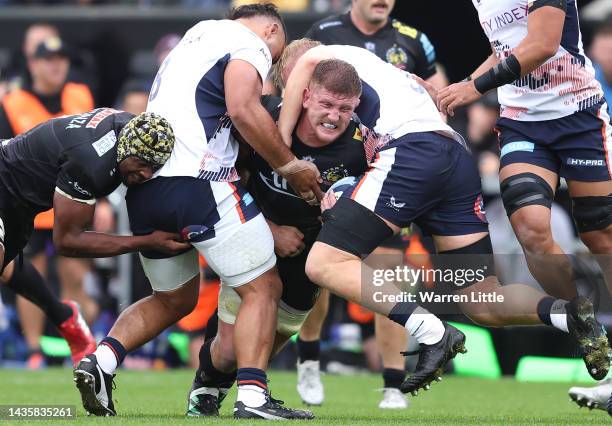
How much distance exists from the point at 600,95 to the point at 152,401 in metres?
3.41

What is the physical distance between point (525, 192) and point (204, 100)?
73.8 inches

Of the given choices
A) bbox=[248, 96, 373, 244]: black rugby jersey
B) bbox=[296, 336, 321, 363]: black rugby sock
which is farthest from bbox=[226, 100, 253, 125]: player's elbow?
bbox=[296, 336, 321, 363]: black rugby sock

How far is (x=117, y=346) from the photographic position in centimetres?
683

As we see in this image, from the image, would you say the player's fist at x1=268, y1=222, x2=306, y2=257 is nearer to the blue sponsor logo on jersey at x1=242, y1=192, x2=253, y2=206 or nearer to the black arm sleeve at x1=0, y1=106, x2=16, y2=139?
the blue sponsor logo on jersey at x1=242, y1=192, x2=253, y2=206

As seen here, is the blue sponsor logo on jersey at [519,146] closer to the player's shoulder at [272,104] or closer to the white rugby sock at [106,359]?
the player's shoulder at [272,104]

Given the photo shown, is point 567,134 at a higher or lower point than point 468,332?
higher

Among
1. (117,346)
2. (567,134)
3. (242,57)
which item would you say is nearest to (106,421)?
(117,346)

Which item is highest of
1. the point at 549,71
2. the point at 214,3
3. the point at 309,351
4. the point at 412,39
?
the point at 214,3

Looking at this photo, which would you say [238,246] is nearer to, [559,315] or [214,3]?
[559,315]

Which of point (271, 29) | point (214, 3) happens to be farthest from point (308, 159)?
point (214, 3)

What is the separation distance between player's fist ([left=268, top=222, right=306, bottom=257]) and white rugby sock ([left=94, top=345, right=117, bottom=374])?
106 cm

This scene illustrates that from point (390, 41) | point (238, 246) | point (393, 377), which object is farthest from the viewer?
point (390, 41)

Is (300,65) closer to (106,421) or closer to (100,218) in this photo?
(106,421)

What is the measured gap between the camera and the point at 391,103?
6.58 meters
